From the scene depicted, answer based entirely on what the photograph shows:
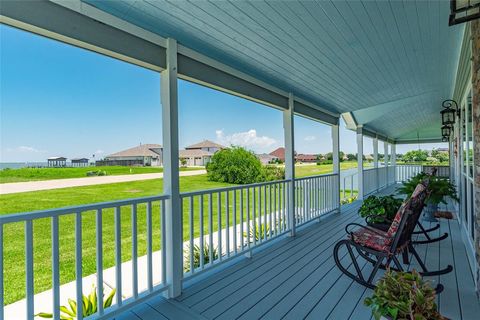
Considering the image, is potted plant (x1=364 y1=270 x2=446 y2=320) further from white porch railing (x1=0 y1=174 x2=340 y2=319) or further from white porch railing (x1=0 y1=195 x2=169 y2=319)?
white porch railing (x1=0 y1=195 x2=169 y2=319)

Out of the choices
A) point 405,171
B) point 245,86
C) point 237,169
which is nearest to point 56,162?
point 245,86

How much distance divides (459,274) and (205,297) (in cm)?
275

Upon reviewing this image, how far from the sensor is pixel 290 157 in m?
4.52

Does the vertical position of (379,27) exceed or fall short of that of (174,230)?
it exceeds it

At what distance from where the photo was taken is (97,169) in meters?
8.43

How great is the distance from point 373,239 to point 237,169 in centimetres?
969

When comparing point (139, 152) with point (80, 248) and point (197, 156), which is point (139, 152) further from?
point (80, 248)

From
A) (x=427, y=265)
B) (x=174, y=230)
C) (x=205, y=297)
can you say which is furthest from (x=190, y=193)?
(x=427, y=265)

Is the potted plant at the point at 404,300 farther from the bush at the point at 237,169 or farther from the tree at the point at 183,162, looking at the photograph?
the bush at the point at 237,169

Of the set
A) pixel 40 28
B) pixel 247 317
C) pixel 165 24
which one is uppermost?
pixel 165 24

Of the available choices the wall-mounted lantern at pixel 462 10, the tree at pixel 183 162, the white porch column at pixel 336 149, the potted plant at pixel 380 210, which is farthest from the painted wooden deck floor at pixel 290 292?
the tree at pixel 183 162

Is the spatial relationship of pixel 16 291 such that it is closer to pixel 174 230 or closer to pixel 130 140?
pixel 174 230

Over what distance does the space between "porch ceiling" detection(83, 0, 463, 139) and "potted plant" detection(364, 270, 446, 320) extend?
208 centimetres

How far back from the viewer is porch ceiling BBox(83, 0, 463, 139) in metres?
2.14
